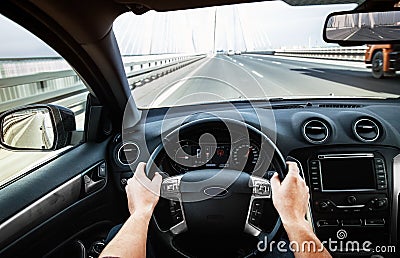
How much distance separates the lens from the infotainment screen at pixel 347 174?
3.06 meters

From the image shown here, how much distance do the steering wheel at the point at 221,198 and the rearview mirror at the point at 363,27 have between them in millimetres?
1042

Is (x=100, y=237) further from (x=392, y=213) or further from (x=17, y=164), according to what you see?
(x=392, y=213)

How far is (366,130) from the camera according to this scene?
3156 mm

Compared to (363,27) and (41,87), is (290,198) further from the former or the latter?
(41,87)

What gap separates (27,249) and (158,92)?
1.87m

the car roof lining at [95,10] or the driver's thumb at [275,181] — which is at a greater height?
the car roof lining at [95,10]

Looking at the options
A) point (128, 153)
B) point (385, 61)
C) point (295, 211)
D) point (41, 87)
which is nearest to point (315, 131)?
point (295, 211)

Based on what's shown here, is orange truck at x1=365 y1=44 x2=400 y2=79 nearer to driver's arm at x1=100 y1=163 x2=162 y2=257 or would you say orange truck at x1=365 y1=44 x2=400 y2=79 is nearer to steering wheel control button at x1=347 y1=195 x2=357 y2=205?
steering wheel control button at x1=347 y1=195 x2=357 y2=205

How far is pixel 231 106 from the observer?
11.2 feet

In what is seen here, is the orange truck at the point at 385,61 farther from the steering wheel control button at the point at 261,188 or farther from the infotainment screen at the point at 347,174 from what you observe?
the steering wheel control button at the point at 261,188

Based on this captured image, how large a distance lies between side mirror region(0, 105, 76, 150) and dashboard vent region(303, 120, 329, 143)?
71.1 inches

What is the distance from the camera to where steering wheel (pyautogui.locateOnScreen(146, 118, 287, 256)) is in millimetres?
2504

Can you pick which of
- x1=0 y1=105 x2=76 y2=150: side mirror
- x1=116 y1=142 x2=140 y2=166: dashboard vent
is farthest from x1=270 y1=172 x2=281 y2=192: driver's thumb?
x1=0 y1=105 x2=76 y2=150: side mirror

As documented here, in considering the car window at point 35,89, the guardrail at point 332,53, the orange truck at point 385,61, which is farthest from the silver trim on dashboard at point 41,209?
the guardrail at point 332,53
